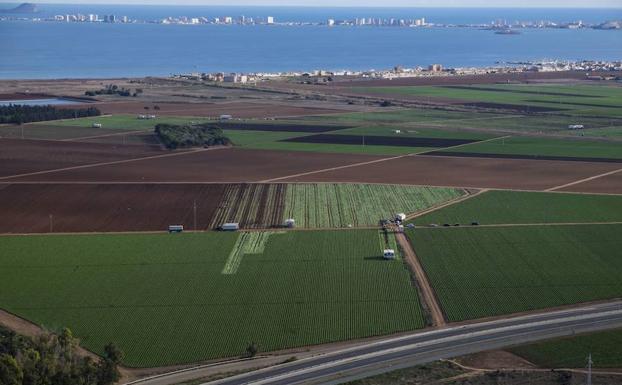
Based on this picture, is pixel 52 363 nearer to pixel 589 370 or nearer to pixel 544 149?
pixel 589 370

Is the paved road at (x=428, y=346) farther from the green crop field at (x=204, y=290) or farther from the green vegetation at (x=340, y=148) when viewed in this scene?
the green vegetation at (x=340, y=148)

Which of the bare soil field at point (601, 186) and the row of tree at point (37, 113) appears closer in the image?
the bare soil field at point (601, 186)

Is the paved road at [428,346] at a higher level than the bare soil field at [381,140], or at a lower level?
lower

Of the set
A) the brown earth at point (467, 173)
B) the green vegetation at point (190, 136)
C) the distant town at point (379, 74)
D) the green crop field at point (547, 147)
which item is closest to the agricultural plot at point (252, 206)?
the brown earth at point (467, 173)

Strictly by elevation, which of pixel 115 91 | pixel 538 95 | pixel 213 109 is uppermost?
pixel 115 91

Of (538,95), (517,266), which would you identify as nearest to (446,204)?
(517,266)

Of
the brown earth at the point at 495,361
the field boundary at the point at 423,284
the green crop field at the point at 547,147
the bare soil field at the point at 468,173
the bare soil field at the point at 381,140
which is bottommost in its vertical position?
the brown earth at the point at 495,361
